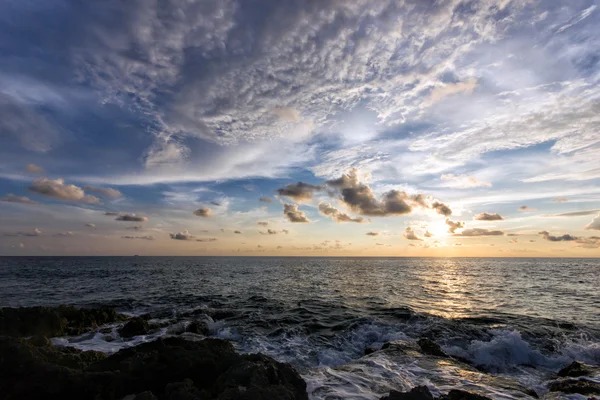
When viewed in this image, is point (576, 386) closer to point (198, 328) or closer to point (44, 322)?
point (198, 328)

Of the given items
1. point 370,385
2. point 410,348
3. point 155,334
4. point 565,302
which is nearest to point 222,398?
point 370,385

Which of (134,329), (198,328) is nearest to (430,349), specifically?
(198,328)

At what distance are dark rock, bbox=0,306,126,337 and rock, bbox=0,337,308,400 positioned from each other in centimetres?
902

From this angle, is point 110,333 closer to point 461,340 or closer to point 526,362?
point 461,340

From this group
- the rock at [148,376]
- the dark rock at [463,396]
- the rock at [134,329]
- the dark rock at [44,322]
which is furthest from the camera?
the rock at [134,329]

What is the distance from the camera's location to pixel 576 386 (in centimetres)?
1023

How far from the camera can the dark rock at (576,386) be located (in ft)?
32.2

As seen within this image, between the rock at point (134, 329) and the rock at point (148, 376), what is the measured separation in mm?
7697

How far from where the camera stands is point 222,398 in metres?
6.79

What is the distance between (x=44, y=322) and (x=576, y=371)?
83.6ft

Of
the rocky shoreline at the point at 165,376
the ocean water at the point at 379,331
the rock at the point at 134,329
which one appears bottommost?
the ocean water at the point at 379,331

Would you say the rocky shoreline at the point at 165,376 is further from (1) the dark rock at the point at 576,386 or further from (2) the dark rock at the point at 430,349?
(2) the dark rock at the point at 430,349

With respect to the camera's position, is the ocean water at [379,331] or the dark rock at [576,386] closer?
the dark rock at [576,386]

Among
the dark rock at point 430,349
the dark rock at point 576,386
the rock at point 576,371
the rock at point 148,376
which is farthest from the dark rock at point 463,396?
the rock at point 576,371
